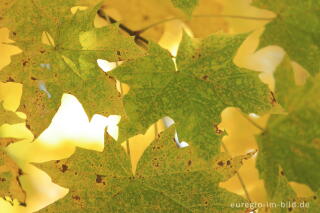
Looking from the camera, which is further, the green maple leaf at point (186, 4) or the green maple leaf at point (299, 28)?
the green maple leaf at point (299, 28)

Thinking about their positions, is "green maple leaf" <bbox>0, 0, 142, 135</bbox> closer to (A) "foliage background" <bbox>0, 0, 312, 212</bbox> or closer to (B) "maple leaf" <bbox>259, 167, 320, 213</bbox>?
(B) "maple leaf" <bbox>259, 167, 320, 213</bbox>

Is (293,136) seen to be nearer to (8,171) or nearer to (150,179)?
(150,179)

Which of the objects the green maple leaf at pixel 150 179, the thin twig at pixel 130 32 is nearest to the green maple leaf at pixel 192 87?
the green maple leaf at pixel 150 179

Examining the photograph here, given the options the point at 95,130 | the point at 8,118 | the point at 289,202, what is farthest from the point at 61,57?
the point at 95,130

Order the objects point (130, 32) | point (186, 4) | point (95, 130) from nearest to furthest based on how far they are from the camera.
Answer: point (186, 4) < point (130, 32) < point (95, 130)

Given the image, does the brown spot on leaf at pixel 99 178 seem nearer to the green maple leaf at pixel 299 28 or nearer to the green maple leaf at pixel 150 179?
the green maple leaf at pixel 150 179

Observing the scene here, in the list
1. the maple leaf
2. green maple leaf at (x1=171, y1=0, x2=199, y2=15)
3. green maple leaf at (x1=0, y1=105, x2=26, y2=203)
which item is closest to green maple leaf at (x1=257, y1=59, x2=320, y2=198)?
the maple leaf
